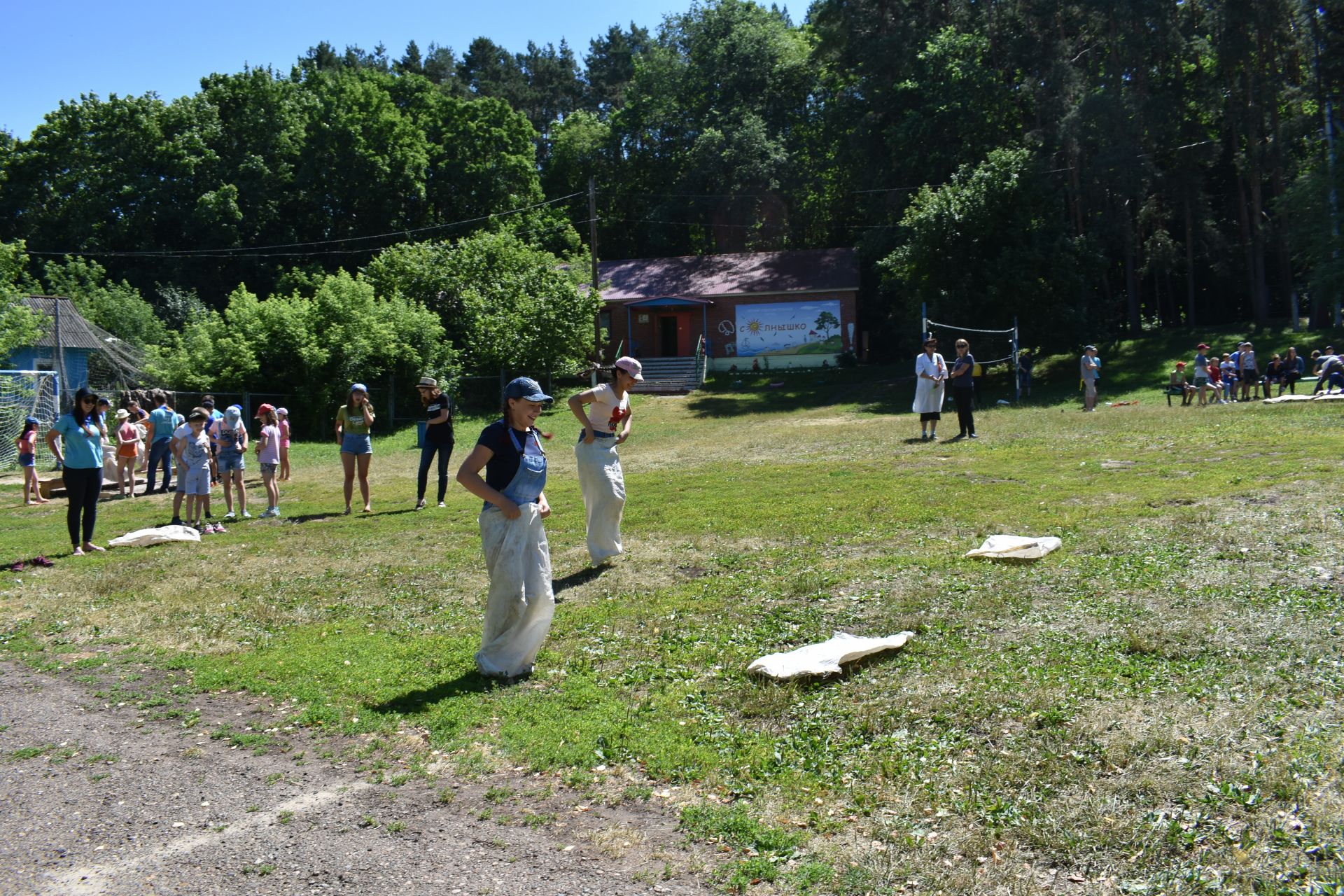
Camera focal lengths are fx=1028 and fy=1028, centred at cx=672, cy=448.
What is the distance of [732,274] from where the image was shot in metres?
48.4

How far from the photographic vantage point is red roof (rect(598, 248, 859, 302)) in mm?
45594

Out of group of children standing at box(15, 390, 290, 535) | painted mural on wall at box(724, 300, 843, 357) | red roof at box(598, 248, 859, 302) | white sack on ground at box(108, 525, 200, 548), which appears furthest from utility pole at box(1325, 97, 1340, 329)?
white sack on ground at box(108, 525, 200, 548)

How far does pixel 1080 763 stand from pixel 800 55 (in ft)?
179

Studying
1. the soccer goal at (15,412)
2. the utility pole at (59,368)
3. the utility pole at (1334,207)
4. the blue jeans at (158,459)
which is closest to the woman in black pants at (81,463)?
the blue jeans at (158,459)

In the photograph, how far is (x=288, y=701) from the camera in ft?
20.9

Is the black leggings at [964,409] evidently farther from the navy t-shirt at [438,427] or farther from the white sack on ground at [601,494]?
the white sack on ground at [601,494]

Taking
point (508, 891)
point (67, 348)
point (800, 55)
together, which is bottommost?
point (508, 891)

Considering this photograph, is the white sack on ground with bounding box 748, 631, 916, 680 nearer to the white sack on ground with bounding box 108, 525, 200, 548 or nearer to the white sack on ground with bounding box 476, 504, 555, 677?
the white sack on ground with bounding box 476, 504, 555, 677

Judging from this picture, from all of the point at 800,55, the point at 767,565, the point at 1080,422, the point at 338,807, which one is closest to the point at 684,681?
the point at 338,807

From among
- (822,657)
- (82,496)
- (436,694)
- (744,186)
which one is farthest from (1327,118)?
(436,694)

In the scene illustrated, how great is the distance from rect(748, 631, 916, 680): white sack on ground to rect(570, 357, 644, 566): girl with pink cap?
324 cm

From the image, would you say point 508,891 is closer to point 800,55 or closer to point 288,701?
point 288,701

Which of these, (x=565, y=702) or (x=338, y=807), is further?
(x=565, y=702)

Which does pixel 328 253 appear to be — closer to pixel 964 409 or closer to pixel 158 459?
pixel 158 459
